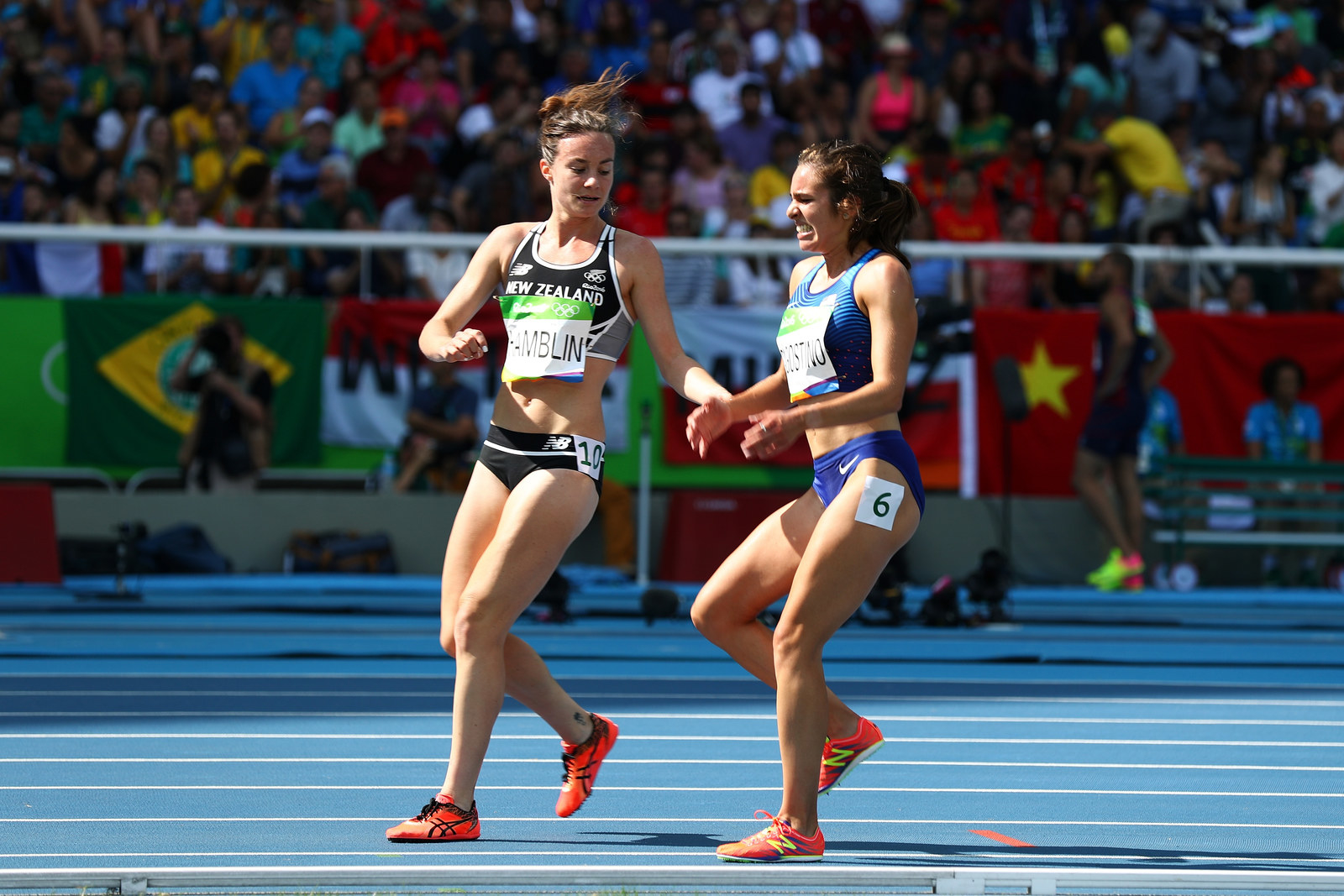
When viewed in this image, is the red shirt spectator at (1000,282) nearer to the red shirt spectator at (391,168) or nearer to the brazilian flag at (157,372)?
the red shirt spectator at (391,168)

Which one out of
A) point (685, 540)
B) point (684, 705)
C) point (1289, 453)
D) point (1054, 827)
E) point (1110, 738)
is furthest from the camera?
point (1289, 453)

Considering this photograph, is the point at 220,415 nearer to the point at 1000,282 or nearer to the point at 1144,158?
the point at 1000,282

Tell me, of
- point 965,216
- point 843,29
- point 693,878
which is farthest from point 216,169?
point 693,878

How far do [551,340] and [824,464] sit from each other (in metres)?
0.96

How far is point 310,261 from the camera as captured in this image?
1417cm

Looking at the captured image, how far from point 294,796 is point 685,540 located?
7.49m

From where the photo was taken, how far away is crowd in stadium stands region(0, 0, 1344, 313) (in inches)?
563

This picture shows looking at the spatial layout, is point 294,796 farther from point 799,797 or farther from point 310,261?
point 310,261

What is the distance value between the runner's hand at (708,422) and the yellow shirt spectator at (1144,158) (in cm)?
1260

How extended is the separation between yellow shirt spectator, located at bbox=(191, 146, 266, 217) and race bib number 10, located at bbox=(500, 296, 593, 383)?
35.4ft

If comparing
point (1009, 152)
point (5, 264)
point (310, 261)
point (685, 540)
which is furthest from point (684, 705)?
point (1009, 152)

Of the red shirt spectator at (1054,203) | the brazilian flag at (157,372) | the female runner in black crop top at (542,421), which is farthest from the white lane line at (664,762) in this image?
the red shirt spectator at (1054,203)

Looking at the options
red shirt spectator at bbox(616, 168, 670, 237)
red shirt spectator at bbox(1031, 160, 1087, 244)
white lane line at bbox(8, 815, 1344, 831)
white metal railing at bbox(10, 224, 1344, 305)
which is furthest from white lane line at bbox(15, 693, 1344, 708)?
red shirt spectator at bbox(1031, 160, 1087, 244)

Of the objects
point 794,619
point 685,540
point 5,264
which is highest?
point 5,264
